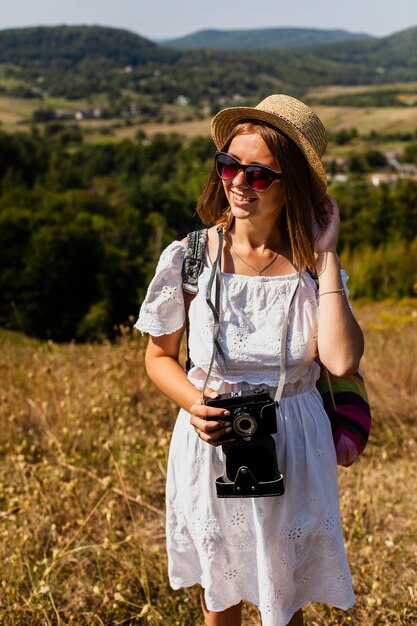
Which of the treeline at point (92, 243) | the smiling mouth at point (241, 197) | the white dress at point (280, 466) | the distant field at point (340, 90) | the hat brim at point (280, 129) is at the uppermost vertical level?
the distant field at point (340, 90)

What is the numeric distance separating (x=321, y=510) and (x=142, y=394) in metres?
2.61

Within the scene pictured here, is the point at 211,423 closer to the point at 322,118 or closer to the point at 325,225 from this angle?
the point at 325,225

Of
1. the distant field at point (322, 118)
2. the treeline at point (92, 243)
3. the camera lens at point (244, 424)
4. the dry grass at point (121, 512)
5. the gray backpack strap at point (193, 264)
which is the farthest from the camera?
the distant field at point (322, 118)

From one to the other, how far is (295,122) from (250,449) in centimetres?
87

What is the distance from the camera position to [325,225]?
1.87m

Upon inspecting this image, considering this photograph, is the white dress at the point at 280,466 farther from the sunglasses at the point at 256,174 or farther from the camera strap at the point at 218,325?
the sunglasses at the point at 256,174

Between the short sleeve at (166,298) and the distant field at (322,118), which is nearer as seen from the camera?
the short sleeve at (166,298)

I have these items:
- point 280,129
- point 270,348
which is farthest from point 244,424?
point 280,129

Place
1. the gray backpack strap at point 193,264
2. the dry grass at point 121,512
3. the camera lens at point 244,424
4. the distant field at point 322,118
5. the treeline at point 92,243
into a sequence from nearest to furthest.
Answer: the camera lens at point 244,424 < the gray backpack strap at point 193,264 < the dry grass at point 121,512 < the treeline at point 92,243 < the distant field at point 322,118

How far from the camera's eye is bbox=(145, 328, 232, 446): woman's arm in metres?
1.66

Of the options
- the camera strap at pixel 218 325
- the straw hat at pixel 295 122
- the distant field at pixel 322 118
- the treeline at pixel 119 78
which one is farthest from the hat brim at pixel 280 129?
the treeline at pixel 119 78

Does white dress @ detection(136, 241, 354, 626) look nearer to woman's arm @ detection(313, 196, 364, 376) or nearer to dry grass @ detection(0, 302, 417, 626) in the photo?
woman's arm @ detection(313, 196, 364, 376)

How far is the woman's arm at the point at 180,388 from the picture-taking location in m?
1.66

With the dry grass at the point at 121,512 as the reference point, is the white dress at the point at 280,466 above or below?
above
